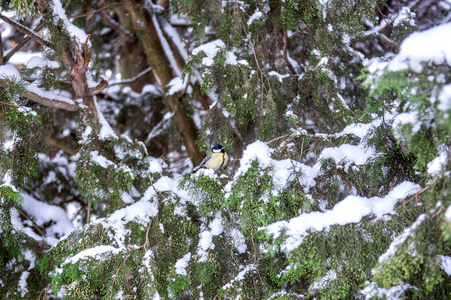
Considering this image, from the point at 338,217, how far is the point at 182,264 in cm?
144

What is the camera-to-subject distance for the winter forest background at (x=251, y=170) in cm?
188

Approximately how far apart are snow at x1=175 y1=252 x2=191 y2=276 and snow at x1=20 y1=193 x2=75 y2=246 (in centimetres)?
261

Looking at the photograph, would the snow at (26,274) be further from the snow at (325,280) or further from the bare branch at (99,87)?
the snow at (325,280)

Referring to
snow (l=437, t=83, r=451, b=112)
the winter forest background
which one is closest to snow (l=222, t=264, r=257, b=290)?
the winter forest background

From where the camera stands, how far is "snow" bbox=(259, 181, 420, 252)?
2119 millimetres

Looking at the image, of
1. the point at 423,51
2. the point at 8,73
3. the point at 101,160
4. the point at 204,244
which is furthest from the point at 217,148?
the point at 423,51

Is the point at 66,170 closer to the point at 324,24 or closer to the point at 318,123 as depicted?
the point at 318,123

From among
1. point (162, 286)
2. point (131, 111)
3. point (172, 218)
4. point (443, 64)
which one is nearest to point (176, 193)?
point (172, 218)

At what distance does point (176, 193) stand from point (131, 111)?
11.8ft

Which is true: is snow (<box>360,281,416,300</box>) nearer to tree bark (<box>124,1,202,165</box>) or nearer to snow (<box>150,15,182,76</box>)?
tree bark (<box>124,1,202,165</box>)

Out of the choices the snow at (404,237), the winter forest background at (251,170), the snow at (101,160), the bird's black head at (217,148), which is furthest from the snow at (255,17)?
the snow at (404,237)

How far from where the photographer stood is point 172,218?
3182mm

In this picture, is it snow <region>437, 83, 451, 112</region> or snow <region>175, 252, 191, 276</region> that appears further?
snow <region>175, 252, 191, 276</region>

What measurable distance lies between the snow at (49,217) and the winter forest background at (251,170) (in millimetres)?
19
